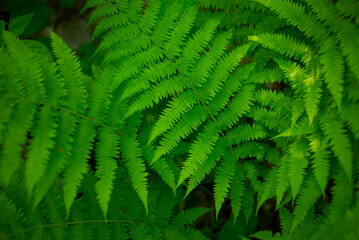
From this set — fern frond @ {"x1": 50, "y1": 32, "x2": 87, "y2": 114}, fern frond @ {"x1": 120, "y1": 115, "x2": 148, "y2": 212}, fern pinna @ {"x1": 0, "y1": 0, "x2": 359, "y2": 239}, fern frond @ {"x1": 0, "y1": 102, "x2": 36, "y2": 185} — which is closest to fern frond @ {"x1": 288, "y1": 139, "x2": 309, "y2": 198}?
fern pinna @ {"x1": 0, "y1": 0, "x2": 359, "y2": 239}

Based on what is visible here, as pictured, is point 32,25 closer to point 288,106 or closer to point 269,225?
point 288,106

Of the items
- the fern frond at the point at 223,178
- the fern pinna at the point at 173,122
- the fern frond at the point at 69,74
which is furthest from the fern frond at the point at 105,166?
the fern frond at the point at 223,178

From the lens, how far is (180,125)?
6.69ft

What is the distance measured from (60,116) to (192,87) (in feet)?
3.42

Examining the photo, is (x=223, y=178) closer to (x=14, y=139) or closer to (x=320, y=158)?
(x=320, y=158)

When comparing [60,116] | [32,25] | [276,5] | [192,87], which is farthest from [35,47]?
[276,5]

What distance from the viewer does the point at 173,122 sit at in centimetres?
196

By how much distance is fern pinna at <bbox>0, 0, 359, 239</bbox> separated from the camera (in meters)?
1.67

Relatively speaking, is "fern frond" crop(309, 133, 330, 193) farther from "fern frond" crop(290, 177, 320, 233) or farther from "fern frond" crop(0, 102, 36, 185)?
"fern frond" crop(0, 102, 36, 185)

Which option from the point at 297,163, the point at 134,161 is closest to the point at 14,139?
the point at 134,161

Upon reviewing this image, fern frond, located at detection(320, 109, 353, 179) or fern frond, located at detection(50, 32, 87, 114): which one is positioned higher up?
fern frond, located at detection(320, 109, 353, 179)

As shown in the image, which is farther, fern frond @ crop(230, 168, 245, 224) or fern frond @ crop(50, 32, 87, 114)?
fern frond @ crop(230, 168, 245, 224)

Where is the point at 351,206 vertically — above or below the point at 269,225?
above

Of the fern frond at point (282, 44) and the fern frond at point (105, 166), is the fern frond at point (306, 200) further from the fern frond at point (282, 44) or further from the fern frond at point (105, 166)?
the fern frond at point (105, 166)
